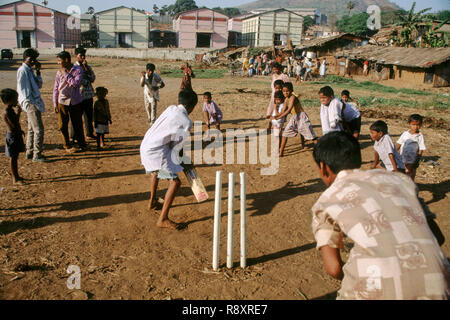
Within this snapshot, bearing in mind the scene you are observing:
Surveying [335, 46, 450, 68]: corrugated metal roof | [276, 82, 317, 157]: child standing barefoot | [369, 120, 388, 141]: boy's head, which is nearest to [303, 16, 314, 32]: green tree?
[335, 46, 450, 68]: corrugated metal roof

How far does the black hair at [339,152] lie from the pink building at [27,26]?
52.0m

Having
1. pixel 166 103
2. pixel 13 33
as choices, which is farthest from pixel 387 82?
pixel 13 33

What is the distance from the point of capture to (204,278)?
3.41 m

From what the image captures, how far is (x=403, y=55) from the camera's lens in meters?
25.0

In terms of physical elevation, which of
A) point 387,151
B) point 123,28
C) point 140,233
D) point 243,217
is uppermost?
point 123,28

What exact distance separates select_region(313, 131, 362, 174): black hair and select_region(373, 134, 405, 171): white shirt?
3544mm

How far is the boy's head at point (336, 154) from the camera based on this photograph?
1.89 meters

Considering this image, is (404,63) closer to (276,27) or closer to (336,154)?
(336,154)

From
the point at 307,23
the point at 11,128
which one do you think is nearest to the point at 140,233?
the point at 11,128

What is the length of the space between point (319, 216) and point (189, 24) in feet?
168

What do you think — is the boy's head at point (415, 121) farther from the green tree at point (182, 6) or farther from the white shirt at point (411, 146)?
the green tree at point (182, 6)

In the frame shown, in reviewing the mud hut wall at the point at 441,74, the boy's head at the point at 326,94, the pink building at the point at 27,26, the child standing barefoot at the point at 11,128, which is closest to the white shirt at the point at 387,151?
the boy's head at the point at 326,94

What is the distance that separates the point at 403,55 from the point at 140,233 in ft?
87.5
